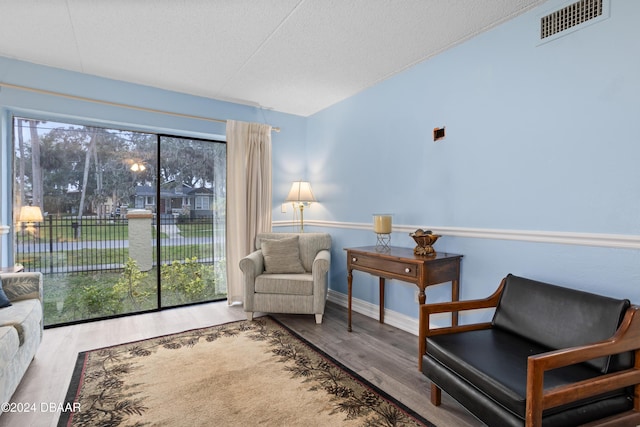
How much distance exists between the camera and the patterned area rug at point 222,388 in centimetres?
170

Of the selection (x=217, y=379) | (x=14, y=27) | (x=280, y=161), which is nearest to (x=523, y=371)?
(x=217, y=379)

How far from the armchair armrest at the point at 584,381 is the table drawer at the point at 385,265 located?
111 cm

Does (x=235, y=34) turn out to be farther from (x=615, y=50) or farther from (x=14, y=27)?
(x=615, y=50)

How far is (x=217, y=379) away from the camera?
6.85 feet

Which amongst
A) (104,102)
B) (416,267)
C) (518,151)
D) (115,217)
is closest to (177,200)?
(115,217)

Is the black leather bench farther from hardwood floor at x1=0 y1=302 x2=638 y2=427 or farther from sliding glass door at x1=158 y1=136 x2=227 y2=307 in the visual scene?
sliding glass door at x1=158 y1=136 x2=227 y2=307

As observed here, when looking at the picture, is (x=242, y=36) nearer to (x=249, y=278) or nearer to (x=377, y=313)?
(x=249, y=278)

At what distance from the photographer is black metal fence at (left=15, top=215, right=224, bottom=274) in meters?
A: 3.03

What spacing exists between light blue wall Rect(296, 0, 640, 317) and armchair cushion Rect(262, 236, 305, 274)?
2.73 ft

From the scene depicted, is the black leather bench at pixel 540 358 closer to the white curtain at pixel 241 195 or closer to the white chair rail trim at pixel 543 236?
the white chair rail trim at pixel 543 236

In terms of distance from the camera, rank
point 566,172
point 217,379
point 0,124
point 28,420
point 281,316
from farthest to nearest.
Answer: point 281,316 < point 0,124 < point 217,379 < point 566,172 < point 28,420

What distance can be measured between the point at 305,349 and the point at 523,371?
159 cm

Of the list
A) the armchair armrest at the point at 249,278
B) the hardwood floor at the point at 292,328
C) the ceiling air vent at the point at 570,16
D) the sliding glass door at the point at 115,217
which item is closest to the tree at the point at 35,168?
the sliding glass door at the point at 115,217

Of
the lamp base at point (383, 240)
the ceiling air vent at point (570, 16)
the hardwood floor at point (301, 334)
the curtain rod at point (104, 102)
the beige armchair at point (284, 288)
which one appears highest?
the ceiling air vent at point (570, 16)
